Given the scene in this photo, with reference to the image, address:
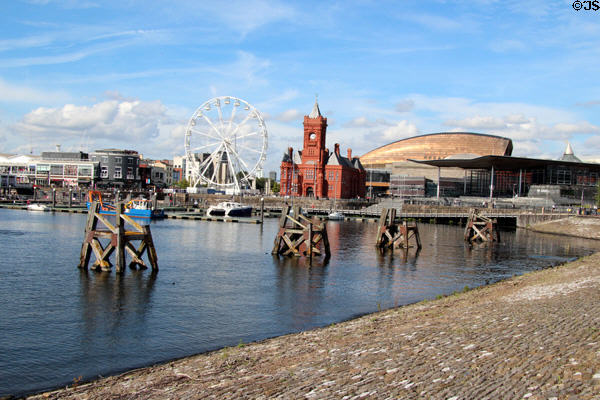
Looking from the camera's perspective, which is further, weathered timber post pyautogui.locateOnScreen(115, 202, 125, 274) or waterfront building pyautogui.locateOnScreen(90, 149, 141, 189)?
waterfront building pyautogui.locateOnScreen(90, 149, 141, 189)

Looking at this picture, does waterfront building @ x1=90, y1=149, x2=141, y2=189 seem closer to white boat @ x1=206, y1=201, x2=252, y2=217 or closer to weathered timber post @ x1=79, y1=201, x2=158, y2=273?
white boat @ x1=206, y1=201, x2=252, y2=217

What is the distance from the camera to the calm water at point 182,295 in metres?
16.1

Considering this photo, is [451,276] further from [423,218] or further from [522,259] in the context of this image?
→ [423,218]

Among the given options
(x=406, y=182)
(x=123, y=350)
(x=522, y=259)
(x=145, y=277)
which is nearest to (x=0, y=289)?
(x=145, y=277)

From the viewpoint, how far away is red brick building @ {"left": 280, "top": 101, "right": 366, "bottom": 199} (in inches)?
4537

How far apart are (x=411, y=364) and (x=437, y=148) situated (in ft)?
507

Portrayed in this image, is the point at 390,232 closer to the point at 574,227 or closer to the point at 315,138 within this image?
the point at 574,227

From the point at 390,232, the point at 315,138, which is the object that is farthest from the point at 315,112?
the point at 390,232

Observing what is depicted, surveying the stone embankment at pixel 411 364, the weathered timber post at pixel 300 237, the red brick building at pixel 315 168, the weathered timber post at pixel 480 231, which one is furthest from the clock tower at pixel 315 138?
the stone embankment at pixel 411 364

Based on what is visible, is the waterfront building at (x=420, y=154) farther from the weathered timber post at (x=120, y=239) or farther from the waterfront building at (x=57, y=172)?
the weathered timber post at (x=120, y=239)

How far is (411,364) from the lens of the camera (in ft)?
39.2

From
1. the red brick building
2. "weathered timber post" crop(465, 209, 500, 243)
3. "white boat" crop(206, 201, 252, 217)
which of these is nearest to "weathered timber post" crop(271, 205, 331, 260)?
"weathered timber post" crop(465, 209, 500, 243)

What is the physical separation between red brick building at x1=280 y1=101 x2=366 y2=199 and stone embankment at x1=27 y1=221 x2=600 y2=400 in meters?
97.9

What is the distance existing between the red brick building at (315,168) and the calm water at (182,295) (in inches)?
2703
